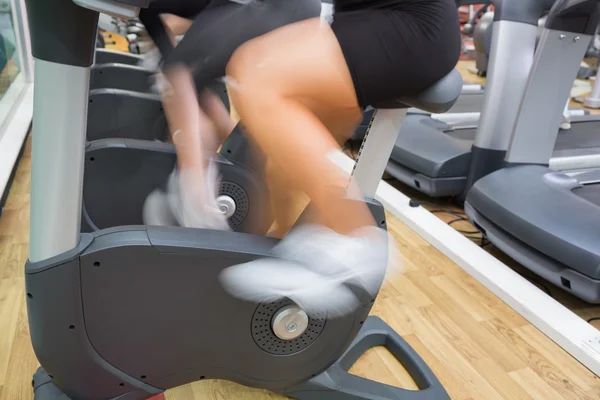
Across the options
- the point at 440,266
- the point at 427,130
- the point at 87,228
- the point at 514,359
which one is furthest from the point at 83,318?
the point at 427,130

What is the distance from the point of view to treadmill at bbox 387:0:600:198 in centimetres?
201

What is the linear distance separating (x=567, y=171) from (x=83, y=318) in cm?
219

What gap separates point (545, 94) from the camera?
196 cm

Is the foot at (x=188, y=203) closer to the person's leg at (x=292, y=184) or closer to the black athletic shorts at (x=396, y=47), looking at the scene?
the person's leg at (x=292, y=184)

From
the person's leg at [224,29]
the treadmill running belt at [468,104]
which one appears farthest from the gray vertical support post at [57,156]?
the treadmill running belt at [468,104]

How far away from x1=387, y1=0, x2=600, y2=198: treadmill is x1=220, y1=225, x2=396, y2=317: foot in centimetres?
126

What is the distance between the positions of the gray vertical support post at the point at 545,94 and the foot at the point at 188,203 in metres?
1.20

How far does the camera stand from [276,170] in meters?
1.51

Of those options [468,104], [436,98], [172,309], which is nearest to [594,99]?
[468,104]

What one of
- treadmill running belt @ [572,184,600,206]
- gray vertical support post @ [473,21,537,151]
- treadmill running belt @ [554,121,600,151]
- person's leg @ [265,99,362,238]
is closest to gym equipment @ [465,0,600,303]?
treadmill running belt @ [572,184,600,206]

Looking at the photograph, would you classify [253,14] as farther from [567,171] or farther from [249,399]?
[567,171]

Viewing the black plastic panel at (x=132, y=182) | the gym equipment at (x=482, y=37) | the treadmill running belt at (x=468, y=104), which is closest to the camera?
→ the black plastic panel at (x=132, y=182)

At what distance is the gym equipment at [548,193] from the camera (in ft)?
5.29

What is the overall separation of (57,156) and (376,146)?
1.95 feet
